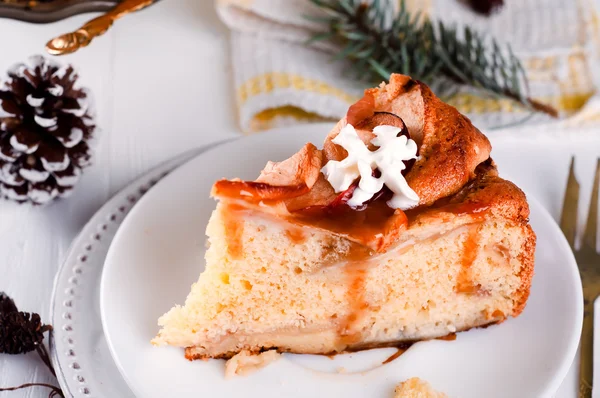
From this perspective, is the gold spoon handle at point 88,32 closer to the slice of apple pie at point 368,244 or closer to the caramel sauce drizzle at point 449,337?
the slice of apple pie at point 368,244

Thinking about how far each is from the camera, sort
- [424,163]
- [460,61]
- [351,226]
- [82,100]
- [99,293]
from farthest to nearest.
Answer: [460,61]
[82,100]
[99,293]
[424,163]
[351,226]

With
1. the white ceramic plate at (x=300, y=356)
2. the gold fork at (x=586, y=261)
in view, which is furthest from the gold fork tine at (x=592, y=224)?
the white ceramic plate at (x=300, y=356)

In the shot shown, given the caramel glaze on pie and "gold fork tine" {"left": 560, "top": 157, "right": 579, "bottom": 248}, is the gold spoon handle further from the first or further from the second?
"gold fork tine" {"left": 560, "top": 157, "right": 579, "bottom": 248}

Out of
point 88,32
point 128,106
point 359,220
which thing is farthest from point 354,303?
point 88,32

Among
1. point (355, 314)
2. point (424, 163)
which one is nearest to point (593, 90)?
point (424, 163)

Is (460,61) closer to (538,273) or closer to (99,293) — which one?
(538,273)

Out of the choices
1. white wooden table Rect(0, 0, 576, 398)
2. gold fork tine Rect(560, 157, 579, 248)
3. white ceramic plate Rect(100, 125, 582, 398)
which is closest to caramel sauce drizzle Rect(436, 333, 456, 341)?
white ceramic plate Rect(100, 125, 582, 398)
